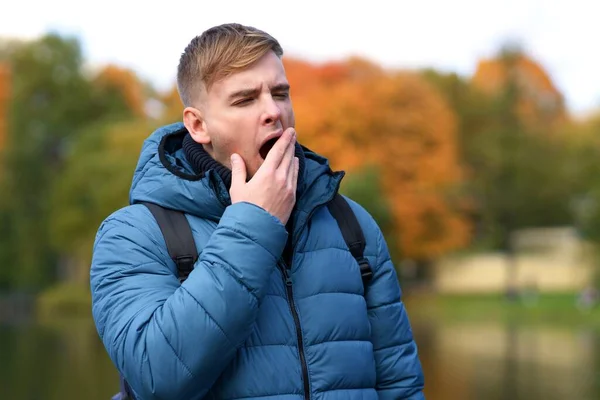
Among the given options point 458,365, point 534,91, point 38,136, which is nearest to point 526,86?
point 534,91

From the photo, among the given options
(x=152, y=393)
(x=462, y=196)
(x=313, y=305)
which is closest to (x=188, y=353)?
(x=152, y=393)

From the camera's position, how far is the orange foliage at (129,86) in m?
56.4

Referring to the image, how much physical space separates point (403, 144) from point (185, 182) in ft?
122

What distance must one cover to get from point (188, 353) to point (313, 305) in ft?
1.19

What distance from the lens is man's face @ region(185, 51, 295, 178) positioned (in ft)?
8.16

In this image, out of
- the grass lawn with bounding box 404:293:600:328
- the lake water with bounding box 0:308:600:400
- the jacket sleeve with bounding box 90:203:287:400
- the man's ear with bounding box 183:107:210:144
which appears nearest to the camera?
the jacket sleeve with bounding box 90:203:287:400

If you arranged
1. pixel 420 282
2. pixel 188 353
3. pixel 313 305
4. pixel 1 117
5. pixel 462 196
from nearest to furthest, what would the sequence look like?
pixel 188 353 → pixel 313 305 → pixel 462 196 → pixel 420 282 → pixel 1 117

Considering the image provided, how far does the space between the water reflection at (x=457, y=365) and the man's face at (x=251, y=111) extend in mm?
9903

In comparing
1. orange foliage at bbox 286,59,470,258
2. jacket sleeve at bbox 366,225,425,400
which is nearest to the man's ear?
jacket sleeve at bbox 366,225,425,400

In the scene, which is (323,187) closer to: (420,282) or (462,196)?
(462,196)

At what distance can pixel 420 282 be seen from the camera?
4488 cm

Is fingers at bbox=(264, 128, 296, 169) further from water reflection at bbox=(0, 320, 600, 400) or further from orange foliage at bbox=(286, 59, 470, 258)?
orange foliage at bbox=(286, 59, 470, 258)

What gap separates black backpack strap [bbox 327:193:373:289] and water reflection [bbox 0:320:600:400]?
31.5 ft

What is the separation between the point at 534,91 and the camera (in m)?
56.4
